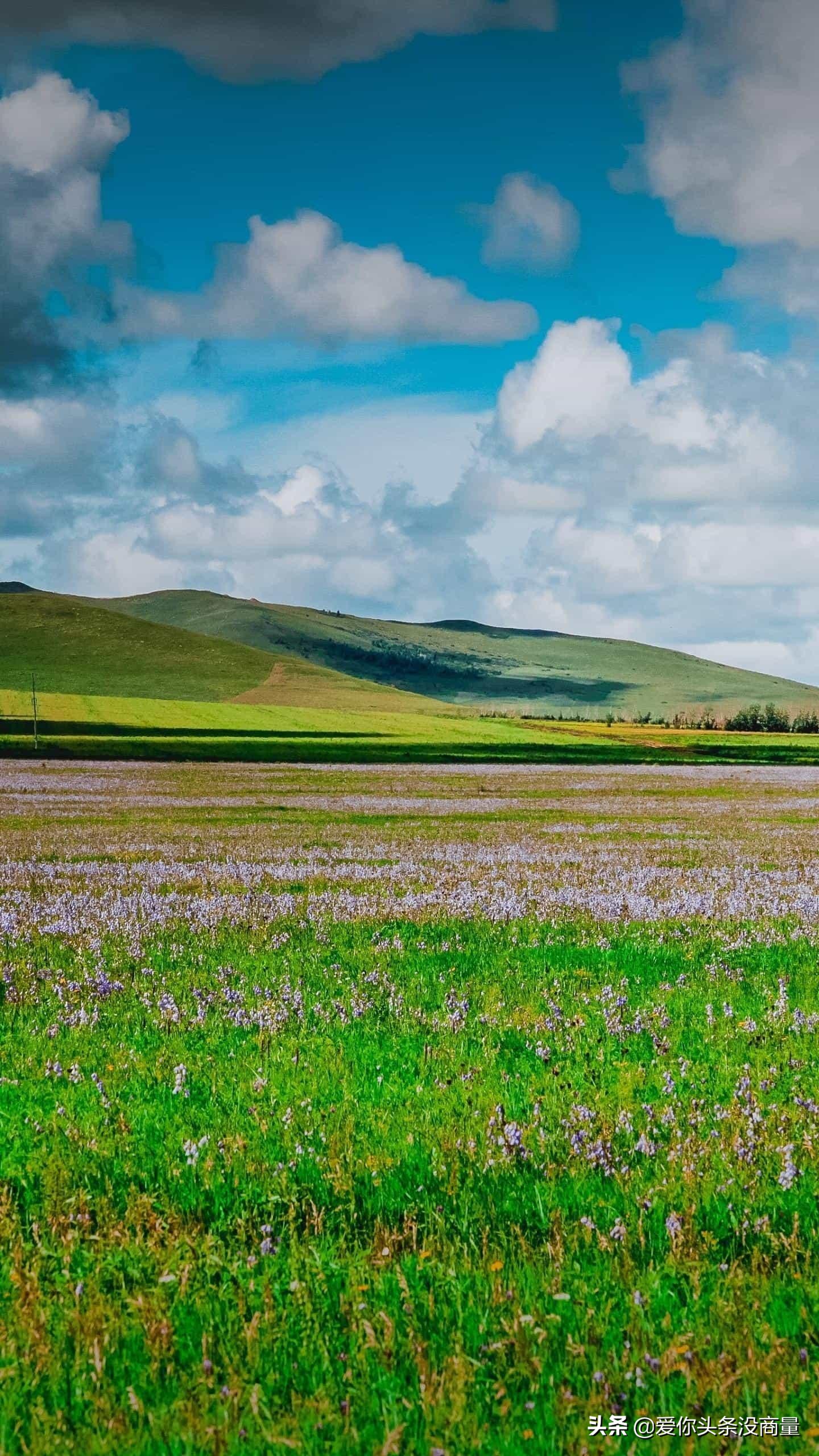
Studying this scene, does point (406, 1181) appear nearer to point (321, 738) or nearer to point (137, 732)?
point (321, 738)

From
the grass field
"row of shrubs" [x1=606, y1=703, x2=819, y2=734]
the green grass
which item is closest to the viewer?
the green grass

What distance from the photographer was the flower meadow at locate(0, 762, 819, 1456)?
11.5 ft

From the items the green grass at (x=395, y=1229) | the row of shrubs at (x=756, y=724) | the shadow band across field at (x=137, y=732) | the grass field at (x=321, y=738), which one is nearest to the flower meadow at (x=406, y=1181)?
the green grass at (x=395, y=1229)

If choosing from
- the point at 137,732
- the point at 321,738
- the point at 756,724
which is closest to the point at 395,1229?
the point at 321,738

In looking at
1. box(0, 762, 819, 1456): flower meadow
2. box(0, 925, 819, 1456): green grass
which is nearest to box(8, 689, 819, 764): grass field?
box(0, 762, 819, 1456): flower meadow

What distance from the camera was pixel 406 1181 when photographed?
5.18 meters

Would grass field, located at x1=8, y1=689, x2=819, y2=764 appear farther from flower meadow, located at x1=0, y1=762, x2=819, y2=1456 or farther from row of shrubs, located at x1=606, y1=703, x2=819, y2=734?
flower meadow, located at x1=0, y1=762, x2=819, y2=1456

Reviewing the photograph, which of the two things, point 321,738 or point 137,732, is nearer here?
→ point 137,732

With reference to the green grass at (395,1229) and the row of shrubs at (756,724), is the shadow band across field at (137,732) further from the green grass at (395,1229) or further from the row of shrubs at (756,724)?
the green grass at (395,1229)

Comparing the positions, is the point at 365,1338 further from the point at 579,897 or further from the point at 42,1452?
the point at 579,897

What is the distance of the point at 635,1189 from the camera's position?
5.05 meters

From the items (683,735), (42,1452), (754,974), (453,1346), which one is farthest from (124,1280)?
(683,735)

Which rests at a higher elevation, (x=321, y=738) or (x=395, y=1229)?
(x=321, y=738)

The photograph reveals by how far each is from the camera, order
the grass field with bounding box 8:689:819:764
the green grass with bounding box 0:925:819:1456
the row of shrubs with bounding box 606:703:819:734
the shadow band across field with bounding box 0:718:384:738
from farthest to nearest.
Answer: the row of shrubs with bounding box 606:703:819:734 < the shadow band across field with bounding box 0:718:384:738 < the grass field with bounding box 8:689:819:764 < the green grass with bounding box 0:925:819:1456
